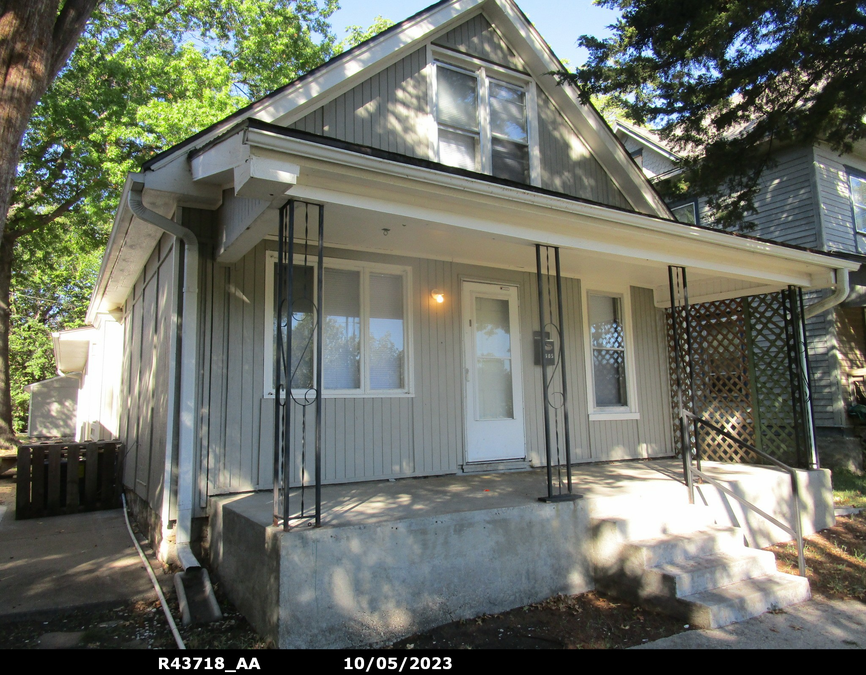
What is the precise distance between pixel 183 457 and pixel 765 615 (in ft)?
15.1

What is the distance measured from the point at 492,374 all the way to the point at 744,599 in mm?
3393

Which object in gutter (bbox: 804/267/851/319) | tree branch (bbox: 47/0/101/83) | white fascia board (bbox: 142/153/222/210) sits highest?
tree branch (bbox: 47/0/101/83)

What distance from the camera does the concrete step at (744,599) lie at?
389 centimetres

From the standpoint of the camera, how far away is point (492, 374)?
6.77 metres

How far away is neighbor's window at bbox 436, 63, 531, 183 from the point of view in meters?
6.88

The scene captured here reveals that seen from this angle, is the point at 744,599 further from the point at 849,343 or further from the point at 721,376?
the point at 849,343

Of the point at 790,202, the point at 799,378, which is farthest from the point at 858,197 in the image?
the point at 799,378

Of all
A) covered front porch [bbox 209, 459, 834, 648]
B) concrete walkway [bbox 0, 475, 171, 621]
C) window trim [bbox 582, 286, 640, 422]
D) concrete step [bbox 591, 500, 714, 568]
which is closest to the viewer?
covered front porch [bbox 209, 459, 834, 648]

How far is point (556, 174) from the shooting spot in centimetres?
754

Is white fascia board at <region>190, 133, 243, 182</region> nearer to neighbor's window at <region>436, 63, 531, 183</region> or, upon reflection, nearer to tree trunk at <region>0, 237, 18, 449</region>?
neighbor's window at <region>436, 63, 531, 183</region>

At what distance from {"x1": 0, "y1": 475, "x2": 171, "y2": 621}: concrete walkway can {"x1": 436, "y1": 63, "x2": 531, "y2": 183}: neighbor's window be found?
519cm
